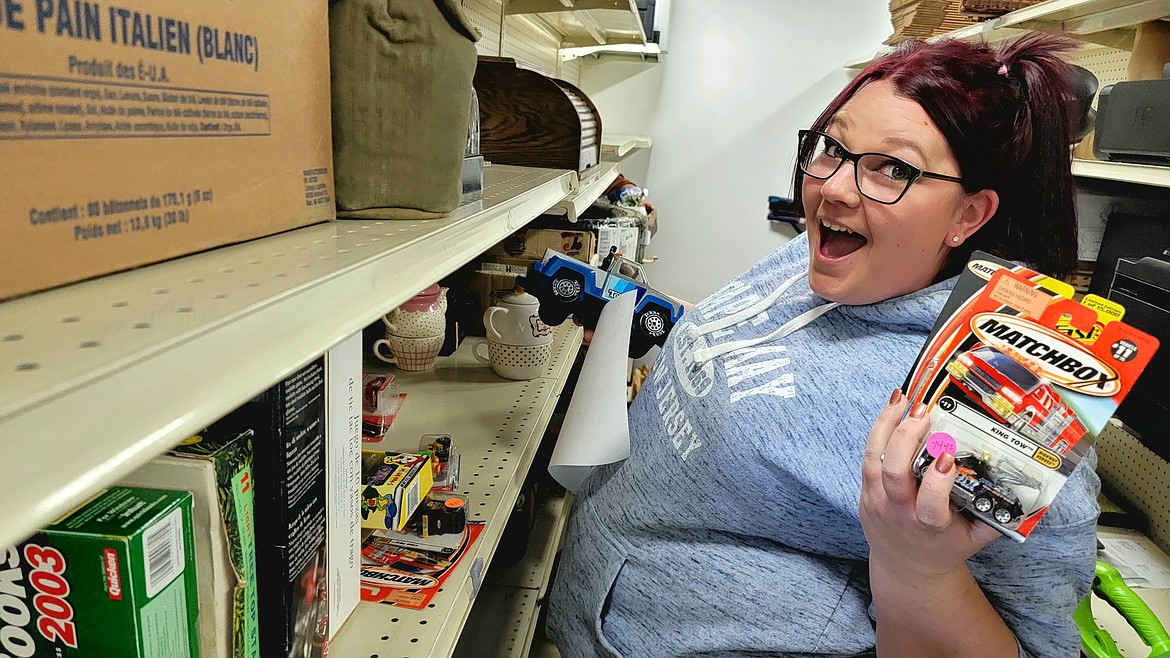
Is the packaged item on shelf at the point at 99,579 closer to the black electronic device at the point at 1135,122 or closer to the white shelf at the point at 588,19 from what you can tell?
the white shelf at the point at 588,19

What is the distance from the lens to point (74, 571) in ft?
1.68

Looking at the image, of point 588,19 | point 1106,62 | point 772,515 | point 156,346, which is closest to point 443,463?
point 772,515

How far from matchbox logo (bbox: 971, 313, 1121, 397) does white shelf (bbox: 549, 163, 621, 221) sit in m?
1.30

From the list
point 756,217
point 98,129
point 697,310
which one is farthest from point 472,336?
point 756,217

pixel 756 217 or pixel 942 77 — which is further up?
pixel 942 77

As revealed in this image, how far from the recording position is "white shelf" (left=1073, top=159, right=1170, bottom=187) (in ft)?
5.61

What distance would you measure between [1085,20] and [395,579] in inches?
97.6

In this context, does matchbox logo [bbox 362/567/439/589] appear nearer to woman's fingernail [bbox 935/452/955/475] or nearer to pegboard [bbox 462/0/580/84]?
woman's fingernail [bbox 935/452/955/475]

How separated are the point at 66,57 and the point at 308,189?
31cm

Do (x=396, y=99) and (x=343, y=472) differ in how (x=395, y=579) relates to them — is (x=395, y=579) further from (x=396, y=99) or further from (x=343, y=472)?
(x=396, y=99)

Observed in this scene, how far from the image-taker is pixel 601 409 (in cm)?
143

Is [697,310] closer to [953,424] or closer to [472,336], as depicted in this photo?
[953,424]

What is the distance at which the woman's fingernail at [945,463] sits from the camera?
29.6 inches

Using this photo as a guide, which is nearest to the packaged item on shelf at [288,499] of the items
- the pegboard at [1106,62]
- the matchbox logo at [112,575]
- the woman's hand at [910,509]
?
the matchbox logo at [112,575]
